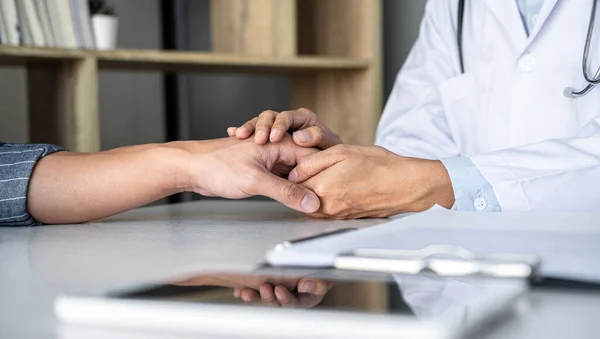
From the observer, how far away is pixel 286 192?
1145 millimetres

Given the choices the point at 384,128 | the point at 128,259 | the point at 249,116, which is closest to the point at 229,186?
the point at 128,259

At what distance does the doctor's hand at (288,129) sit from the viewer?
121cm

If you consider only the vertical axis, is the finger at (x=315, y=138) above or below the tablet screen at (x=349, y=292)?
above

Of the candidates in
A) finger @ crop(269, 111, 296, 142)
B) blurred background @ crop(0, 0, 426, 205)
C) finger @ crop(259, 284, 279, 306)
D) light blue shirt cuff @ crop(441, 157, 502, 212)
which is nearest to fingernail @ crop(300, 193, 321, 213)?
finger @ crop(269, 111, 296, 142)

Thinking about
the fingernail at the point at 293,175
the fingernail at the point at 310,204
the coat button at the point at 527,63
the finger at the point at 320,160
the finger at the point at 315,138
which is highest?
the coat button at the point at 527,63

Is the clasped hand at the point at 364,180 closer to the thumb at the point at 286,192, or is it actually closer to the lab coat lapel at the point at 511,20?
the thumb at the point at 286,192

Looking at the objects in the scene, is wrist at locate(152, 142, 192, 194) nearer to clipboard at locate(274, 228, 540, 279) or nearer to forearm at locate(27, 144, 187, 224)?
forearm at locate(27, 144, 187, 224)

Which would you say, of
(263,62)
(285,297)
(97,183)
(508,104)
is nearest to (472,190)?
(508,104)

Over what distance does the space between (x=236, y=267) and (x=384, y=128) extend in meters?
1.21

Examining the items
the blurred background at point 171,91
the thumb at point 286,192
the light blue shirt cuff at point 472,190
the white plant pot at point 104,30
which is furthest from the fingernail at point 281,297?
the blurred background at point 171,91

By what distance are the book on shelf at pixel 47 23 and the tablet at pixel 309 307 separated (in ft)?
5.36

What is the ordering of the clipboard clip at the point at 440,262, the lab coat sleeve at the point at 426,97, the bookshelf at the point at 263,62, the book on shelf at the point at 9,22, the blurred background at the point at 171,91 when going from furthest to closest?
the blurred background at the point at 171,91 → the bookshelf at the point at 263,62 → the book on shelf at the point at 9,22 → the lab coat sleeve at the point at 426,97 → the clipboard clip at the point at 440,262

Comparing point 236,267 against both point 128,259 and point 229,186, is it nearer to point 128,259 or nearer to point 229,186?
point 128,259

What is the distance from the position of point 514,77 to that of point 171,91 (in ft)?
6.10
